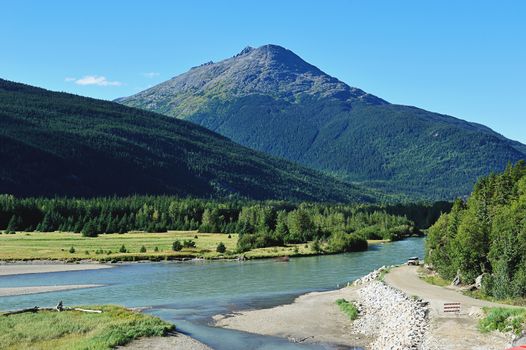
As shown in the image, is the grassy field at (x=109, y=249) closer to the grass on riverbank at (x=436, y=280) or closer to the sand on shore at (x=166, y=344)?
the grass on riverbank at (x=436, y=280)

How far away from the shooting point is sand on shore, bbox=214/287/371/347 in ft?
176

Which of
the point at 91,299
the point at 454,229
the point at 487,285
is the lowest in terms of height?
the point at 91,299

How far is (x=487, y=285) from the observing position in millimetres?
64438

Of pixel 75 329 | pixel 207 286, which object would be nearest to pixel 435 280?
pixel 207 286

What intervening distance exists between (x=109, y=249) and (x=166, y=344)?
97276 millimetres

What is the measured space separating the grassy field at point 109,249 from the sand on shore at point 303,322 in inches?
2649

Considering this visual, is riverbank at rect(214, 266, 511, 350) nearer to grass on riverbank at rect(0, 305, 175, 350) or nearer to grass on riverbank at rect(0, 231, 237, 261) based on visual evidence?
grass on riverbank at rect(0, 305, 175, 350)

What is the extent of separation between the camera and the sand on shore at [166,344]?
4894 centimetres

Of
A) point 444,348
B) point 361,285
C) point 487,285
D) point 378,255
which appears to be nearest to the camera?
point 444,348

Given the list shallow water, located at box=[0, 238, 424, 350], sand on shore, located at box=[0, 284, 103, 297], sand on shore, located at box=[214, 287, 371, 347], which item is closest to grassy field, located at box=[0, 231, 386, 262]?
shallow water, located at box=[0, 238, 424, 350]

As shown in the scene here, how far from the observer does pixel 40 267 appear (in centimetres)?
11744

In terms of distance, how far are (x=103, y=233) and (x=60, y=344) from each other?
14742cm

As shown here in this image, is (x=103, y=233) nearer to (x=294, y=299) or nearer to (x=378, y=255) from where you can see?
(x=378, y=255)

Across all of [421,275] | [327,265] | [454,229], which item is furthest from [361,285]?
[327,265]
